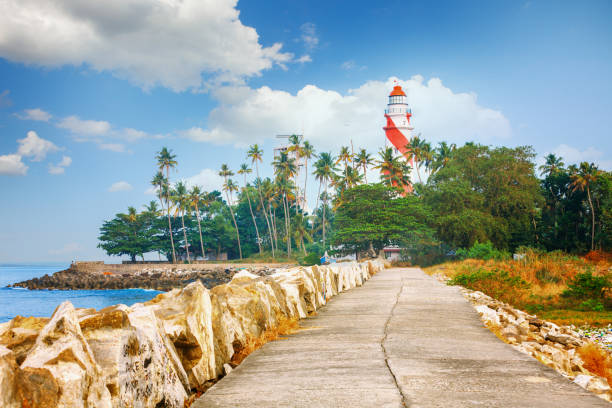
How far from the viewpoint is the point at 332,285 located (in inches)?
530

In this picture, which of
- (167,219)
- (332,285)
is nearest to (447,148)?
(167,219)

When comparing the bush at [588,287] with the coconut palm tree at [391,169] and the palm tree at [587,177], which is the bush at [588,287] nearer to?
the palm tree at [587,177]

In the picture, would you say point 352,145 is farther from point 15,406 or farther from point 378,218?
point 15,406

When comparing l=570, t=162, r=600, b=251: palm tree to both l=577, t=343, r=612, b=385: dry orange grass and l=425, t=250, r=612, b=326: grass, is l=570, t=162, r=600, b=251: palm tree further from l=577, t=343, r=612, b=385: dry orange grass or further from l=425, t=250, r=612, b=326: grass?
l=577, t=343, r=612, b=385: dry orange grass

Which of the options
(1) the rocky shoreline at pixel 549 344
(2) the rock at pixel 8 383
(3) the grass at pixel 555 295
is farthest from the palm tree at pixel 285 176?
(2) the rock at pixel 8 383

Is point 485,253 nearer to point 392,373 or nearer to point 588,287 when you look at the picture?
point 588,287

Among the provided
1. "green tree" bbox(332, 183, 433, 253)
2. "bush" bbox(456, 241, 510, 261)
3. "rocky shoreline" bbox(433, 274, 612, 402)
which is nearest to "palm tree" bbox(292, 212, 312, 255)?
"green tree" bbox(332, 183, 433, 253)

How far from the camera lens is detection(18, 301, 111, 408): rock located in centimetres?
240

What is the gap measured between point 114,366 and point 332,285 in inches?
427

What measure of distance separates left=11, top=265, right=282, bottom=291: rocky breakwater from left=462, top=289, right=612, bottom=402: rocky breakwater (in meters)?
48.1

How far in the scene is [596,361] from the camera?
8102 mm

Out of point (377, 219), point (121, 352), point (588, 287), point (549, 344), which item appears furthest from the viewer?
point (377, 219)

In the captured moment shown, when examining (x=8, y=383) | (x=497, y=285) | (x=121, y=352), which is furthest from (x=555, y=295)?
(x=8, y=383)

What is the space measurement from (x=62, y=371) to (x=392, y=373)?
3056 millimetres
